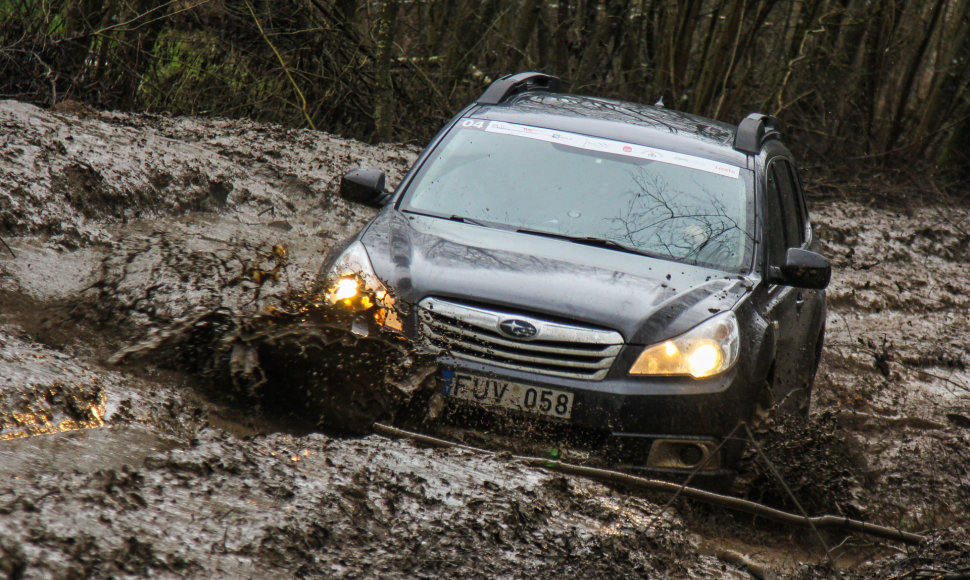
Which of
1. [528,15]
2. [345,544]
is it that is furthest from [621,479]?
[528,15]

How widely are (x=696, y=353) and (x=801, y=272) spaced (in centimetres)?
100

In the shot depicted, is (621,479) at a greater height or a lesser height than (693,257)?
lesser

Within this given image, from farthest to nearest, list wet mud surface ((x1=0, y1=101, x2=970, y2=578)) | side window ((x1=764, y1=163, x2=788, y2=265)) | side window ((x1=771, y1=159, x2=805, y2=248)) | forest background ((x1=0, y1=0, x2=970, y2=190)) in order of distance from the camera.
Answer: forest background ((x1=0, y1=0, x2=970, y2=190)), side window ((x1=771, y1=159, x2=805, y2=248)), side window ((x1=764, y1=163, x2=788, y2=265)), wet mud surface ((x1=0, y1=101, x2=970, y2=578))

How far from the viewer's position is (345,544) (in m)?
→ 3.00

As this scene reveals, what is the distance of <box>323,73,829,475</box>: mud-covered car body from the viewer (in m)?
4.09

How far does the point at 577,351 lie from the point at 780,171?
2531 millimetres

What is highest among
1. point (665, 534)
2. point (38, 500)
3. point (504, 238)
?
point (504, 238)

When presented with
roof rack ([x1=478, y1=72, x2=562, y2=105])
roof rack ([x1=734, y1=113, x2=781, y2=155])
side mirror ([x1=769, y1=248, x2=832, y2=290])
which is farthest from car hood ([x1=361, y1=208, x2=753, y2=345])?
roof rack ([x1=478, y1=72, x2=562, y2=105])

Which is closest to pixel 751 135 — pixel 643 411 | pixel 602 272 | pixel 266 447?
pixel 602 272

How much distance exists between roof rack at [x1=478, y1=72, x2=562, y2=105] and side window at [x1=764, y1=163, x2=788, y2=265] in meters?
1.60

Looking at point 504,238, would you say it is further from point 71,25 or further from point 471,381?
point 71,25

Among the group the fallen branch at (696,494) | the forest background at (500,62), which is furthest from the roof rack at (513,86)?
the forest background at (500,62)

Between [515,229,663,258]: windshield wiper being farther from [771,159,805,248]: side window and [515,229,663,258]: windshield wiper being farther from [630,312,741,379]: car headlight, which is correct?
[771,159,805,248]: side window

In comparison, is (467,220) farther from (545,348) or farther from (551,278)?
(545,348)
